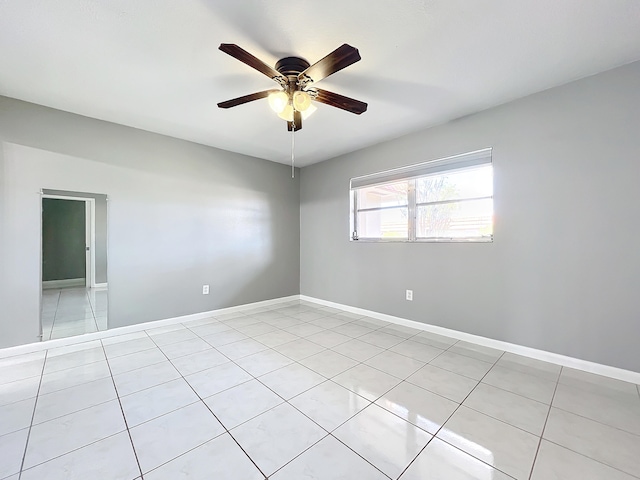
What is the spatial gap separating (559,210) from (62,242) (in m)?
→ 4.83

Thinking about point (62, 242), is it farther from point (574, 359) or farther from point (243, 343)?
point (574, 359)

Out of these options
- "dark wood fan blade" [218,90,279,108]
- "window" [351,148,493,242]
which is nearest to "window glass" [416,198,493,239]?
"window" [351,148,493,242]

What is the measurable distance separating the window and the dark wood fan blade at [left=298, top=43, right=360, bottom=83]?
1.92 metres

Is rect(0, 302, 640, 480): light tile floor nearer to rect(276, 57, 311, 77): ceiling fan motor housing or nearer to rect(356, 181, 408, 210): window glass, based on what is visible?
rect(356, 181, 408, 210): window glass

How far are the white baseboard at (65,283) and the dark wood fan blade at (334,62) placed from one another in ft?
10.3

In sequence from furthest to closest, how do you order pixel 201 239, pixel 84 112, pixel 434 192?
pixel 201 239 < pixel 434 192 < pixel 84 112

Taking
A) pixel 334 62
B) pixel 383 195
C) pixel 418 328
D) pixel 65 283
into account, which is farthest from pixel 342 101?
pixel 65 283

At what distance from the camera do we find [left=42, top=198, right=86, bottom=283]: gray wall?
2.66m

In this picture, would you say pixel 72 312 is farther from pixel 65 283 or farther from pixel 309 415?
pixel 309 415

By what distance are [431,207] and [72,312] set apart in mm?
4148

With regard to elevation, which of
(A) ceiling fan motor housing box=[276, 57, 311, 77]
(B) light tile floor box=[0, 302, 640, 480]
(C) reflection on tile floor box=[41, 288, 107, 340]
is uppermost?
(A) ceiling fan motor housing box=[276, 57, 311, 77]

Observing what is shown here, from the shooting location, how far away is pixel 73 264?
112 inches

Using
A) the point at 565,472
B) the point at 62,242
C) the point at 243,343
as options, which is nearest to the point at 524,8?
the point at 565,472

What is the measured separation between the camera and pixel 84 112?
9.06 ft
